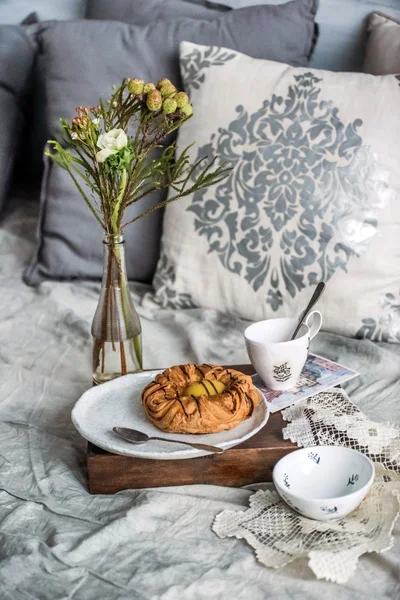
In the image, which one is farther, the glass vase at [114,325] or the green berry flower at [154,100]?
the glass vase at [114,325]

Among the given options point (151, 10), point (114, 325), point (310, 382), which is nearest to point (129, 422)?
point (114, 325)

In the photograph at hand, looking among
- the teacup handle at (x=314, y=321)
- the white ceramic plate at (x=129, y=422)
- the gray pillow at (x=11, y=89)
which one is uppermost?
the gray pillow at (x=11, y=89)

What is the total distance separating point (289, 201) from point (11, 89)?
70 cm

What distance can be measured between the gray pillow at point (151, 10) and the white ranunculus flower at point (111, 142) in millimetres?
865

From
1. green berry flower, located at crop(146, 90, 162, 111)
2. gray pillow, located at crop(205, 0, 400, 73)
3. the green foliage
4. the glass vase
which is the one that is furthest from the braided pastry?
gray pillow, located at crop(205, 0, 400, 73)

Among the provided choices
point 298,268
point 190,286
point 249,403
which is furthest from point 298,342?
point 190,286

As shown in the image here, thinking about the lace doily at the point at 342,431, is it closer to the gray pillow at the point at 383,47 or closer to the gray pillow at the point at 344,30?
the gray pillow at the point at 383,47

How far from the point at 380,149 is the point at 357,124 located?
6 centimetres

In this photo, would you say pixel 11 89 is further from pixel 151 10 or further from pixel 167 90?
pixel 167 90

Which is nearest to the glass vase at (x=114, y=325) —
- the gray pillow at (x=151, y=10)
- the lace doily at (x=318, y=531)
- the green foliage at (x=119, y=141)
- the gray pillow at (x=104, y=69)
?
the green foliage at (x=119, y=141)

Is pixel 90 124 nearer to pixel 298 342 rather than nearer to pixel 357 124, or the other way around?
pixel 298 342

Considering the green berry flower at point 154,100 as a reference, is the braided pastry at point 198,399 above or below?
below

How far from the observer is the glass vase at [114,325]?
107 cm

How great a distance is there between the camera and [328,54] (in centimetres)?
173
